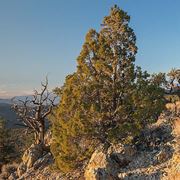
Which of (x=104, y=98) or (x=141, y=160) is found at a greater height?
(x=104, y=98)

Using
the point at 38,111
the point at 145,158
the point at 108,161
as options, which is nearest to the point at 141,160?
the point at 145,158

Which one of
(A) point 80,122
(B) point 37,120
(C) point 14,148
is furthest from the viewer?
(C) point 14,148

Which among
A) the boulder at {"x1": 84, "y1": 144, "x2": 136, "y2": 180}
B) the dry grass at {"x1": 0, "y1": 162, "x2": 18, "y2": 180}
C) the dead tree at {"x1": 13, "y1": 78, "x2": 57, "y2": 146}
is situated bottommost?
the dry grass at {"x1": 0, "y1": 162, "x2": 18, "y2": 180}

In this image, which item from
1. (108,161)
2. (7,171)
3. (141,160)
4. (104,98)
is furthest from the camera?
(7,171)

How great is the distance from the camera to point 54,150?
71.1 ft

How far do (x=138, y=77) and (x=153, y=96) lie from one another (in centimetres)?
158

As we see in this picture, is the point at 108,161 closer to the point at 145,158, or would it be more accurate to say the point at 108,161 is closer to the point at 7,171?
the point at 145,158

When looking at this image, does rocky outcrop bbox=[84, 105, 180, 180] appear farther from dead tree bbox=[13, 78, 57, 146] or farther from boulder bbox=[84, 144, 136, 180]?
dead tree bbox=[13, 78, 57, 146]

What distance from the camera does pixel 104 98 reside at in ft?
70.3

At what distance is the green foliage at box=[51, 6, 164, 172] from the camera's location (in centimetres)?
2030

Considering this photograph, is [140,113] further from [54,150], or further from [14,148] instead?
[14,148]

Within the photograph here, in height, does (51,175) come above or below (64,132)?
below

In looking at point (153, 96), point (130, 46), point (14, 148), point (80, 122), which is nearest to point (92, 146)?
point (80, 122)

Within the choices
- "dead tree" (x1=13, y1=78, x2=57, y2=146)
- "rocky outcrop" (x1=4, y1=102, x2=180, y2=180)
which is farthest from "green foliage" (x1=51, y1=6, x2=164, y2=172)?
"dead tree" (x1=13, y1=78, x2=57, y2=146)
